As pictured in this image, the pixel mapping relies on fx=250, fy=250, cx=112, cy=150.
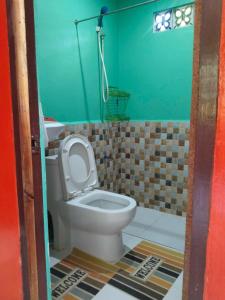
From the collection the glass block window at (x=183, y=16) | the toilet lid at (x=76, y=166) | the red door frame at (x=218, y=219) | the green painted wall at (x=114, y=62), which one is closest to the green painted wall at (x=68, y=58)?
the green painted wall at (x=114, y=62)

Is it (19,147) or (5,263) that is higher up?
(19,147)

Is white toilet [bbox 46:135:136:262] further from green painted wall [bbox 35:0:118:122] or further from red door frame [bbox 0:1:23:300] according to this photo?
red door frame [bbox 0:1:23:300]

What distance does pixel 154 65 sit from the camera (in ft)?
7.65

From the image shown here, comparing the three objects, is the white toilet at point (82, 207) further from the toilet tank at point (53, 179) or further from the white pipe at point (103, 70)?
the white pipe at point (103, 70)

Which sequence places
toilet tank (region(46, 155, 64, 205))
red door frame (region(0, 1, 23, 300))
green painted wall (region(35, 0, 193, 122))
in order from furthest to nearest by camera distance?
green painted wall (region(35, 0, 193, 122)), toilet tank (region(46, 155, 64, 205)), red door frame (region(0, 1, 23, 300))

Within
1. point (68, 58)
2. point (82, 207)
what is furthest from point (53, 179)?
point (68, 58)

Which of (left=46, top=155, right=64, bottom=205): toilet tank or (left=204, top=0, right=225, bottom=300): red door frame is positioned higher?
(left=204, top=0, right=225, bottom=300): red door frame

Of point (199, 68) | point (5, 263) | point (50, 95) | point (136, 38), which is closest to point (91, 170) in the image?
point (50, 95)

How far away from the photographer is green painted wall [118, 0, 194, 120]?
2.18 metres

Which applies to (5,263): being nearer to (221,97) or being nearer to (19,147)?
(19,147)

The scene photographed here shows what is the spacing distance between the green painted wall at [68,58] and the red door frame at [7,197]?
0.99 m

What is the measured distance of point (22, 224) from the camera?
92 centimetres

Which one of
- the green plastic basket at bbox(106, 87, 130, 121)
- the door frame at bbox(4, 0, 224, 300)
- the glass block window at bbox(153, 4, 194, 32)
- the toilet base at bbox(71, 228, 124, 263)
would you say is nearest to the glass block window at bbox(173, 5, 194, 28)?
the glass block window at bbox(153, 4, 194, 32)

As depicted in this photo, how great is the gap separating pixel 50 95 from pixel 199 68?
1.55 meters
